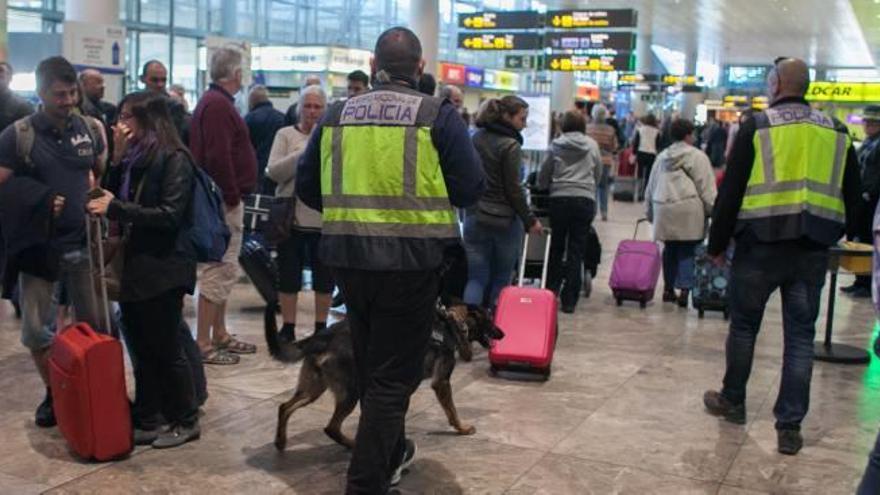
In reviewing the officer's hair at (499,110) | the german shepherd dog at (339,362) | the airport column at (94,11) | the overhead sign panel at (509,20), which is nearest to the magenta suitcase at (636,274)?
the officer's hair at (499,110)

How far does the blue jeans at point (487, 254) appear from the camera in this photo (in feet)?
20.2

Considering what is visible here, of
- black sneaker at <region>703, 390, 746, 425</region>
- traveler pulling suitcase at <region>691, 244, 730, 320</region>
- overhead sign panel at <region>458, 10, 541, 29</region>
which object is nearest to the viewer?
black sneaker at <region>703, 390, 746, 425</region>

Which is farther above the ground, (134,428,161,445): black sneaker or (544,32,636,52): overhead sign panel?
(544,32,636,52): overhead sign panel

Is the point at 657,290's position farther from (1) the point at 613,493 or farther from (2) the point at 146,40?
(2) the point at 146,40

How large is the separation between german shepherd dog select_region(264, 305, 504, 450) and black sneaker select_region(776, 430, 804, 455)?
1499 millimetres

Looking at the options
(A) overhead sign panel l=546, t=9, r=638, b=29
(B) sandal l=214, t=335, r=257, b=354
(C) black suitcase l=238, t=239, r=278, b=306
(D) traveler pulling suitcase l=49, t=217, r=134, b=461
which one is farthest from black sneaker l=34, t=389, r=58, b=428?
(A) overhead sign panel l=546, t=9, r=638, b=29

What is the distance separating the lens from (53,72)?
4.09 m

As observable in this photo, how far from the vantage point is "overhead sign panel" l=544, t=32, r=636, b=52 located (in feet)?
58.8

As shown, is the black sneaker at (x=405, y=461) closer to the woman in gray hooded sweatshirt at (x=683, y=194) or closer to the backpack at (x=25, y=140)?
the backpack at (x=25, y=140)

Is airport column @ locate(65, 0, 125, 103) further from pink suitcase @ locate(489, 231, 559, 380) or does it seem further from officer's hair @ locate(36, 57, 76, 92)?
officer's hair @ locate(36, 57, 76, 92)

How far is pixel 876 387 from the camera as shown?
225 inches

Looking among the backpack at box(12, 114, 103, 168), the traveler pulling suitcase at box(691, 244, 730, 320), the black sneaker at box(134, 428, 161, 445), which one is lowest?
the black sneaker at box(134, 428, 161, 445)

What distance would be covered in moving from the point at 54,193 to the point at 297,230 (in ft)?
6.36

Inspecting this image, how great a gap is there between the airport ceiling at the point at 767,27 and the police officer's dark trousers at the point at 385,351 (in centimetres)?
2239
